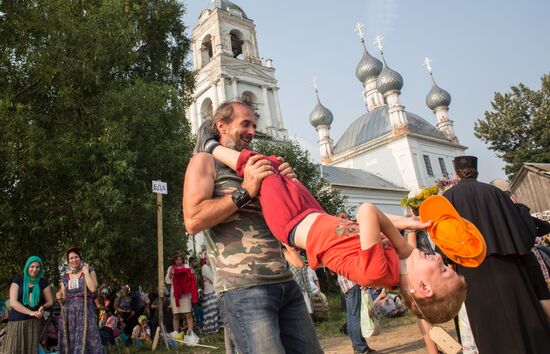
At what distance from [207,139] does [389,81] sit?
4974 cm

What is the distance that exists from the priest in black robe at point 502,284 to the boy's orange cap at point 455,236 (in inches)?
72.4

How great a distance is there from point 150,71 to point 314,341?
13.6 m

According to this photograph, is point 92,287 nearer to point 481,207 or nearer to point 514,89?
point 481,207

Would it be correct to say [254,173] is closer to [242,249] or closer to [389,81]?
[242,249]

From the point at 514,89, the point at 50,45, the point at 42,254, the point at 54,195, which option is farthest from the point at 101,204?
the point at 514,89

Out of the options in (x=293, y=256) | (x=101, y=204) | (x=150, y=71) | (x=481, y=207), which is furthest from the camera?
(x=150, y=71)

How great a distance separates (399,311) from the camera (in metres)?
12.2

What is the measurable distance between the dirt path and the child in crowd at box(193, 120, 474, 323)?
194 inches

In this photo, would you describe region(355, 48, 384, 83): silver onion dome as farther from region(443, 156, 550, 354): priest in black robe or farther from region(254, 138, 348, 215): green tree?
region(443, 156, 550, 354): priest in black robe

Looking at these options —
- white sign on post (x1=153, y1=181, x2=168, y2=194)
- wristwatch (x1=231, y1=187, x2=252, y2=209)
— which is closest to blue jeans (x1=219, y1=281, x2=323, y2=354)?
wristwatch (x1=231, y1=187, x2=252, y2=209)

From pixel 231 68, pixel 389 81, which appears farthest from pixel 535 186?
pixel 389 81

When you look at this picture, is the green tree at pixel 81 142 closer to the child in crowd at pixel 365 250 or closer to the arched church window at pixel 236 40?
the child in crowd at pixel 365 250

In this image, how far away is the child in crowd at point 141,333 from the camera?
35.5ft

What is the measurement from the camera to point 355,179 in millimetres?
45969
